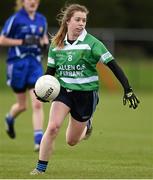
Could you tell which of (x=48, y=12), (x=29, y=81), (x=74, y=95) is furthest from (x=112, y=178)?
(x=48, y=12)

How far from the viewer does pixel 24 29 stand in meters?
13.1

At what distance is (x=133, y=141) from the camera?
46.5 feet

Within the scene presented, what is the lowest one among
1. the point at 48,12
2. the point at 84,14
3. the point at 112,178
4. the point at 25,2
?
the point at 112,178

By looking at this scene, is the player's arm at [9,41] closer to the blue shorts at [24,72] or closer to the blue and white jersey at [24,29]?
the blue and white jersey at [24,29]

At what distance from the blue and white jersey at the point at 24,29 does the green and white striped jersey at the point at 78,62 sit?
11.4ft

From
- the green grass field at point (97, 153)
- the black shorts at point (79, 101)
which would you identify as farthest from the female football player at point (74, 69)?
the green grass field at point (97, 153)

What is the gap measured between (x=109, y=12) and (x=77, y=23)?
3394 cm

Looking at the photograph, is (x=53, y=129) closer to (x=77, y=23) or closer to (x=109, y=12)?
(x=77, y=23)

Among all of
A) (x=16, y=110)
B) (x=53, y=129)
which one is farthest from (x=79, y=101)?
(x=16, y=110)

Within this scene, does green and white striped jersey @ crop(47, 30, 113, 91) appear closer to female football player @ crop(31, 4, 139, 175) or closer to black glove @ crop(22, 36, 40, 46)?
female football player @ crop(31, 4, 139, 175)

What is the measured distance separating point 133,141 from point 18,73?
96.4 inches

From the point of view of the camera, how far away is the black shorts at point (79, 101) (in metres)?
9.55

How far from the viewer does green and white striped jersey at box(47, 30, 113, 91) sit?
9539 millimetres

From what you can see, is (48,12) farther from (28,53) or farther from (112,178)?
(112,178)
